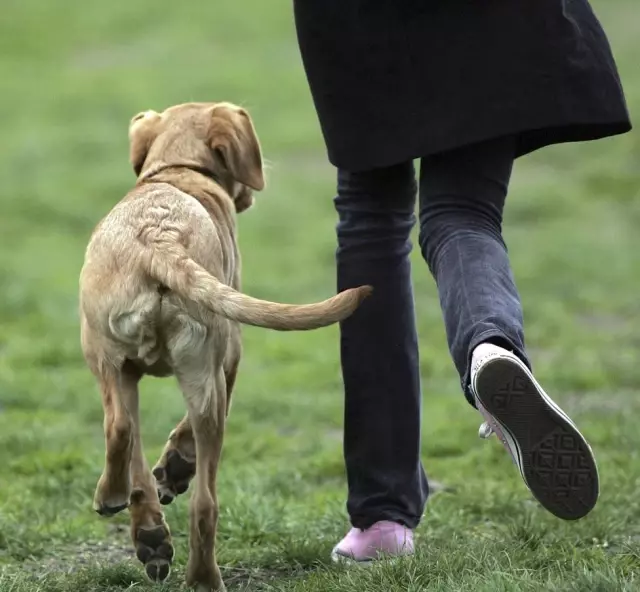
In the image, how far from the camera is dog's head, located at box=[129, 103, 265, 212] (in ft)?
14.1

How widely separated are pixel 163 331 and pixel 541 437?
41.6 inches

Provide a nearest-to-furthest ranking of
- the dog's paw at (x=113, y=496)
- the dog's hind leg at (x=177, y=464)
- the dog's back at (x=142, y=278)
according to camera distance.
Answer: the dog's back at (x=142, y=278) < the dog's paw at (x=113, y=496) < the dog's hind leg at (x=177, y=464)

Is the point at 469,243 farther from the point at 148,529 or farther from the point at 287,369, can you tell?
the point at 287,369

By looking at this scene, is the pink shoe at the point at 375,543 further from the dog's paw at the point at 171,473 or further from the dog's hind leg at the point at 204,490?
the dog's paw at the point at 171,473

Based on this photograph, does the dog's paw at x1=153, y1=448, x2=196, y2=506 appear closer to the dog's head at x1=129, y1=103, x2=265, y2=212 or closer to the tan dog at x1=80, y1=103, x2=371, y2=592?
the tan dog at x1=80, y1=103, x2=371, y2=592

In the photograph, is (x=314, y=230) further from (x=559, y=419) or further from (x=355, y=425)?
(x=559, y=419)

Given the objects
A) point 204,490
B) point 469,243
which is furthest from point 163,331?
point 469,243

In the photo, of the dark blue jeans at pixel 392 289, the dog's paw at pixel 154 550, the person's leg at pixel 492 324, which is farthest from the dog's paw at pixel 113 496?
the person's leg at pixel 492 324

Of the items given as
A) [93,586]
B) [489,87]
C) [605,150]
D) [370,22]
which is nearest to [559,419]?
[489,87]

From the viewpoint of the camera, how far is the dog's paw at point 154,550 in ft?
12.3

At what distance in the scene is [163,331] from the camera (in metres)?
3.62

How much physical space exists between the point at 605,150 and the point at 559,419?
13079 mm

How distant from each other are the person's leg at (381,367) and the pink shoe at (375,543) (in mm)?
23

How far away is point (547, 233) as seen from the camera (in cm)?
1202
